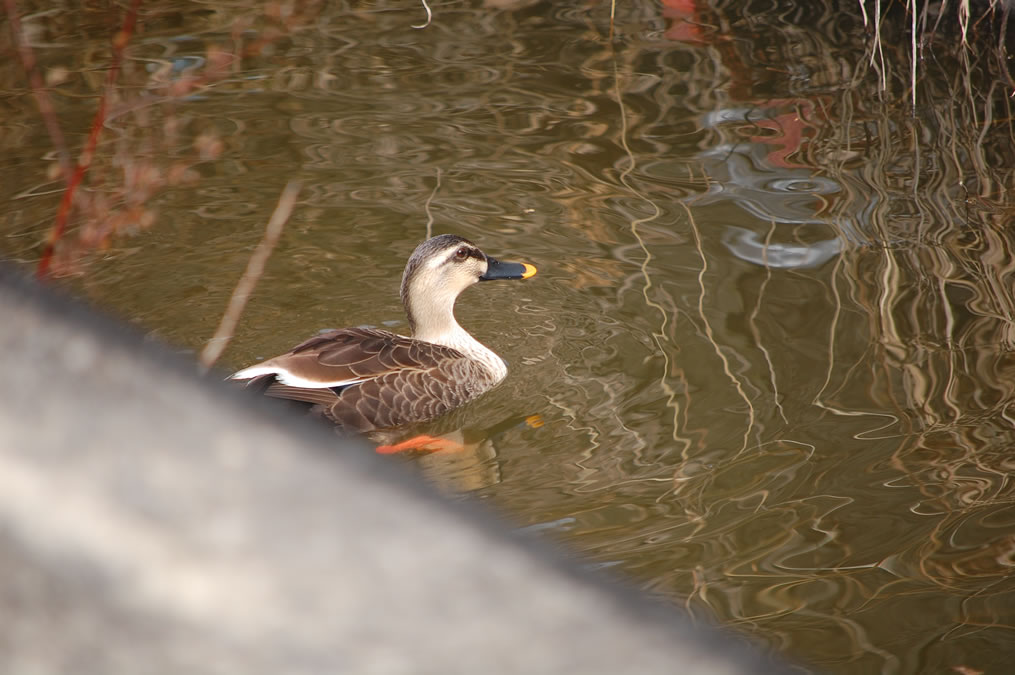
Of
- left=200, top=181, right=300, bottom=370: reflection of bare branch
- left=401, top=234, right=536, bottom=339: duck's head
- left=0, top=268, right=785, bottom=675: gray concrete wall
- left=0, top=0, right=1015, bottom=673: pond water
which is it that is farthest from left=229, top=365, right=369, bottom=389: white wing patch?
left=0, top=268, right=785, bottom=675: gray concrete wall

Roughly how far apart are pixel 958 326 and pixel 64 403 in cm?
537

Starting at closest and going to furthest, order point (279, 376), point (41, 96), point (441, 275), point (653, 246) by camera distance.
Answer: point (41, 96) < point (279, 376) < point (441, 275) < point (653, 246)

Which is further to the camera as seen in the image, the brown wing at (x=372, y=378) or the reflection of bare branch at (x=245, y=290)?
the brown wing at (x=372, y=378)

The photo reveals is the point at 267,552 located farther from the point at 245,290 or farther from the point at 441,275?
the point at 441,275

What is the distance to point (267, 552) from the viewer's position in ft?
Answer: 1.60

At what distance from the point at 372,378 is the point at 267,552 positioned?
463 cm

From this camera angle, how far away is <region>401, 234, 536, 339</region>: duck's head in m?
5.41

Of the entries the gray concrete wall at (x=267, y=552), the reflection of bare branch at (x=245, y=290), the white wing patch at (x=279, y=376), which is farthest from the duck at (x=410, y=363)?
the gray concrete wall at (x=267, y=552)

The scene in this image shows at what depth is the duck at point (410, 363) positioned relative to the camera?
4.89 m

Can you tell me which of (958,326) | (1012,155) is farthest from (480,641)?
(1012,155)

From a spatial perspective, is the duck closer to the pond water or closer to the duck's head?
the duck's head

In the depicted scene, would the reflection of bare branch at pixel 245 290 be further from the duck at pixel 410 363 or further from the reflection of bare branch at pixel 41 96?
the duck at pixel 410 363

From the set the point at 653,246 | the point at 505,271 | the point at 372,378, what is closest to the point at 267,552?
the point at 372,378

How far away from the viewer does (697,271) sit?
578 centimetres
